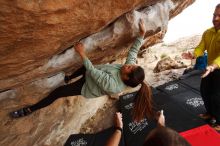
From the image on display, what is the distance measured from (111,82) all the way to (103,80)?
0.11 metres

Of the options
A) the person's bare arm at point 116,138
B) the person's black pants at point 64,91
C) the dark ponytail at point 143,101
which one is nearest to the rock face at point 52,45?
the person's black pants at point 64,91

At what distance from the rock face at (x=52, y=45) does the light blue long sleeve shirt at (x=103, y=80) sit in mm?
514

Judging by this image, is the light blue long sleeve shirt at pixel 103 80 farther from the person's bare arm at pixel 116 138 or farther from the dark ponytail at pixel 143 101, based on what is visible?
the person's bare arm at pixel 116 138

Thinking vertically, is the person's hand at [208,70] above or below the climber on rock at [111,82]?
below

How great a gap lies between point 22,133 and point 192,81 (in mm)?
4190

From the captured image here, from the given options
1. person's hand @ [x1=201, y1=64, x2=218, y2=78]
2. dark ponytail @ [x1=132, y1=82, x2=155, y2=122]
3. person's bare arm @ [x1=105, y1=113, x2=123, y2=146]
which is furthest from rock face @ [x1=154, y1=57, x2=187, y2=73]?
person's bare arm @ [x1=105, y1=113, x2=123, y2=146]

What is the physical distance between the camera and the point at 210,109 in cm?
448

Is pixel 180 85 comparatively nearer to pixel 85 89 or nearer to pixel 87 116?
pixel 87 116

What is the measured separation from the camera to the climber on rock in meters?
3.61

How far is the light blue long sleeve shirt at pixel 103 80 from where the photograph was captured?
3.59 meters

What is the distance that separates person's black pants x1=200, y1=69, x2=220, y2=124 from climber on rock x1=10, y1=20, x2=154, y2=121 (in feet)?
3.01

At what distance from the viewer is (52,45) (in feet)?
11.5

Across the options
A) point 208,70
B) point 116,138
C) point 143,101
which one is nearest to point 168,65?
point 143,101

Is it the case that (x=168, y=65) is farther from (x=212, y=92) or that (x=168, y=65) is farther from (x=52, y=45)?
(x=52, y=45)
